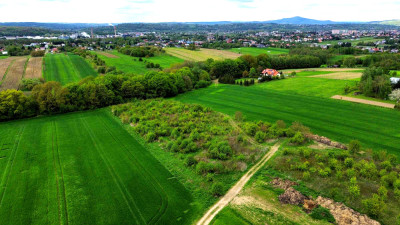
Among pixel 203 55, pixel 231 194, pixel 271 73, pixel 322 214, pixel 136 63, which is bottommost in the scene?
pixel 231 194

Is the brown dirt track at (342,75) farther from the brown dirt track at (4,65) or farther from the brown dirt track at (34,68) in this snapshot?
the brown dirt track at (4,65)

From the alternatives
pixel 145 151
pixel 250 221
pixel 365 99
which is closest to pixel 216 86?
pixel 365 99

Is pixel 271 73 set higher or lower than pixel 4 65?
lower

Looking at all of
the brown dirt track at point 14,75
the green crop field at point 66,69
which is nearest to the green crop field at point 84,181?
the brown dirt track at point 14,75

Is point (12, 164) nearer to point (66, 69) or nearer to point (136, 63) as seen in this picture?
point (66, 69)

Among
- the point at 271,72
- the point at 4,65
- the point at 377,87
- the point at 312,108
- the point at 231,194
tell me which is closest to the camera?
the point at 231,194

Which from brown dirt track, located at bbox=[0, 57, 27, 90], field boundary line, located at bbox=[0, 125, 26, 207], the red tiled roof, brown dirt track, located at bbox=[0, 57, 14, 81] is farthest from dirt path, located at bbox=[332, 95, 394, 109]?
brown dirt track, located at bbox=[0, 57, 14, 81]

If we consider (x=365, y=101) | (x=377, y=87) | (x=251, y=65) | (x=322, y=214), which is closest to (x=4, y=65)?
(x=251, y=65)
